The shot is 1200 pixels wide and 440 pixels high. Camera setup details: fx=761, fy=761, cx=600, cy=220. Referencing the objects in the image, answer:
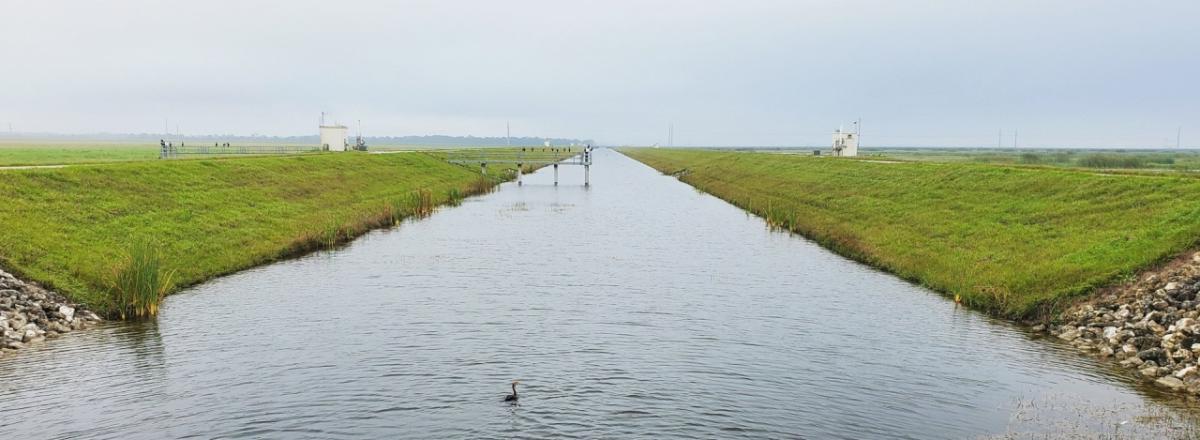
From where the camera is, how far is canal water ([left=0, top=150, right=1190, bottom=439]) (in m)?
17.8

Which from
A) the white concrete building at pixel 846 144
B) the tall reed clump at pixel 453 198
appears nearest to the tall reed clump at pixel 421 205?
the tall reed clump at pixel 453 198

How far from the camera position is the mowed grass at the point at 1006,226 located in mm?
28828

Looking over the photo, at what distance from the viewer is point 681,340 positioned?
25.3m

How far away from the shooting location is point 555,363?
874 inches

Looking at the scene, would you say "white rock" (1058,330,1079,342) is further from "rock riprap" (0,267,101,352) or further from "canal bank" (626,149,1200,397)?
"rock riprap" (0,267,101,352)

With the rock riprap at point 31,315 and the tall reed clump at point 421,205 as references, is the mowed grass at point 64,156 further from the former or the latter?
the rock riprap at point 31,315

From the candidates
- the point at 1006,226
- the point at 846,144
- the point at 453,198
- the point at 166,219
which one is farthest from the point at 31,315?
the point at 846,144

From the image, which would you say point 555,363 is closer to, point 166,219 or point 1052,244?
point 1052,244

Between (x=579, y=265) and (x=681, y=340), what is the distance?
49.7 feet

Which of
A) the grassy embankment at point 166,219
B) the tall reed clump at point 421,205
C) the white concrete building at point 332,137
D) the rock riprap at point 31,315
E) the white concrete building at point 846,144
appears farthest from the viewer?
the white concrete building at point 846,144

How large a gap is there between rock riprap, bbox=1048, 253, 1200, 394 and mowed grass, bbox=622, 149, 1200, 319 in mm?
1439

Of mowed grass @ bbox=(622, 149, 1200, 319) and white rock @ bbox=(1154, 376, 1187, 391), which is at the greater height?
mowed grass @ bbox=(622, 149, 1200, 319)

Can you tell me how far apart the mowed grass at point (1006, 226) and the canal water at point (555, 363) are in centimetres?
231

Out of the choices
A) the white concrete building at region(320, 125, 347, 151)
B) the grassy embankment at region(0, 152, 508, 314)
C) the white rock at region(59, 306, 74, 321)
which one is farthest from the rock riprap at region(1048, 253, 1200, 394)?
the white concrete building at region(320, 125, 347, 151)
